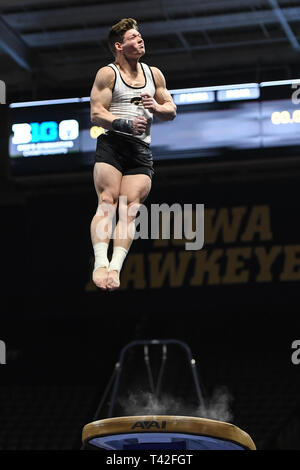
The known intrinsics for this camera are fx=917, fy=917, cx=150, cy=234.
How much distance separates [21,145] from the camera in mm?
14477

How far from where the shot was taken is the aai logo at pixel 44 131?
563 inches

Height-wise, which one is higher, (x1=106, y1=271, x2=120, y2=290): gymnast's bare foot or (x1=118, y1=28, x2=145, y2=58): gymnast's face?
(x1=118, y1=28, x2=145, y2=58): gymnast's face

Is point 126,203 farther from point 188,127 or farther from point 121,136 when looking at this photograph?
point 188,127

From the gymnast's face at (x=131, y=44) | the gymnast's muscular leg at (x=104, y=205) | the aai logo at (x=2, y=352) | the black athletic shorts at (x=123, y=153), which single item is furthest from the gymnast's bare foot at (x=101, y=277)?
the aai logo at (x=2, y=352)

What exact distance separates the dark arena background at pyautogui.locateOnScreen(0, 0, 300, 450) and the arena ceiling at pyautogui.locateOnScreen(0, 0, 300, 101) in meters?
0.03

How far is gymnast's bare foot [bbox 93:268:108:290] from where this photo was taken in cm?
671

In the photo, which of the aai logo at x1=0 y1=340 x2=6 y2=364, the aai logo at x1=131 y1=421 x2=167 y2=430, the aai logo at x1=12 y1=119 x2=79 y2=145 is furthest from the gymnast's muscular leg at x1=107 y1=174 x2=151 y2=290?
the aai logo at x1=0 y1=340 x2=6 y2=364

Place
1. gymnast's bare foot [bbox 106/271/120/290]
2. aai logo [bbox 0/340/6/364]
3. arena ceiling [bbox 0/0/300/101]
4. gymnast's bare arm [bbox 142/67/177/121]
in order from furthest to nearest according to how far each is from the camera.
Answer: aai logo [bbox 0/340/6/364]
arena ceiling [bbox 0/0/300/101]
gymnast's bare arm [bbox 142/67/177/121]
gymnast's bare foot [bbox 106/271/120/290]

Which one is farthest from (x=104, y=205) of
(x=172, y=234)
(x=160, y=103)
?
(x=172, y=234)

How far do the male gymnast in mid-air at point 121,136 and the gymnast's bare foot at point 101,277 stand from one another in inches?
1.2

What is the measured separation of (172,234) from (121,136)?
8268 millimetres

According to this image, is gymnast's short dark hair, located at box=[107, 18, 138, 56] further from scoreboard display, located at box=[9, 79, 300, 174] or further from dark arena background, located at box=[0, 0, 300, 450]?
scoreboard display, located at box=[9, 79, 300, 174]
